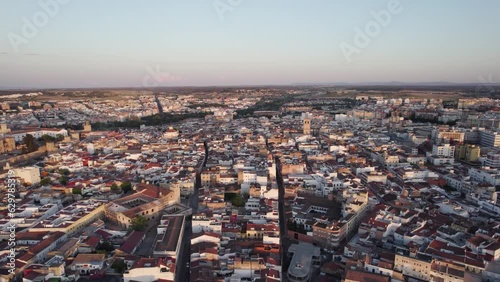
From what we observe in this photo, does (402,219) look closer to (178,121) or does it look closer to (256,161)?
(256,161)

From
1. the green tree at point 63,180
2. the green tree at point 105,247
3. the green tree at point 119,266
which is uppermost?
the green tree at point 63,180

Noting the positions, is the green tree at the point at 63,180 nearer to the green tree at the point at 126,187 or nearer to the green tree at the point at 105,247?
the green tree at the point at 126,187

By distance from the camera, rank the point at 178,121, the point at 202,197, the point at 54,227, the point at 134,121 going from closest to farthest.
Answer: the point at 54,227 < the point at 202,197 < the point at 134,121 < the point at 178,121

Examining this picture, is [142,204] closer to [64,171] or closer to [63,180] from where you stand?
[63,180]

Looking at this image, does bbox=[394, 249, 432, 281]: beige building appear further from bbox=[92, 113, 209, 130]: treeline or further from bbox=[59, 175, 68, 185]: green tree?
bbox=[92, 113, 209, 130]: treeline

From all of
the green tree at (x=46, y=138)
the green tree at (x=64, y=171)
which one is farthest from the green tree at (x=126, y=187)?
the green tree at (x=46, y=138)

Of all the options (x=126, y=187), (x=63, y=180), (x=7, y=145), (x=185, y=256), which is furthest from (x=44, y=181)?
(x=7, y=145)

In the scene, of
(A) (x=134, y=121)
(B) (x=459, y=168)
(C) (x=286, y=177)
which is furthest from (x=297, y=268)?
(A) (x=134, y=121)

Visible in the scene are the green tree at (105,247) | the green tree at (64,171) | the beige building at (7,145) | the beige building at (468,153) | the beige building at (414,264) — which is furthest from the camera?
the beige building at (7,145)

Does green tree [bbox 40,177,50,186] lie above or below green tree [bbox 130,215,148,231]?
above

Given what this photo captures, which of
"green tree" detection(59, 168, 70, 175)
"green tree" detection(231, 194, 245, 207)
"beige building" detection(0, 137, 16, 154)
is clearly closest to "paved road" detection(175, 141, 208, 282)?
"green tree" detection(231, 194, 245, 207)

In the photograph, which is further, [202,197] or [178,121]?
[178,121]
